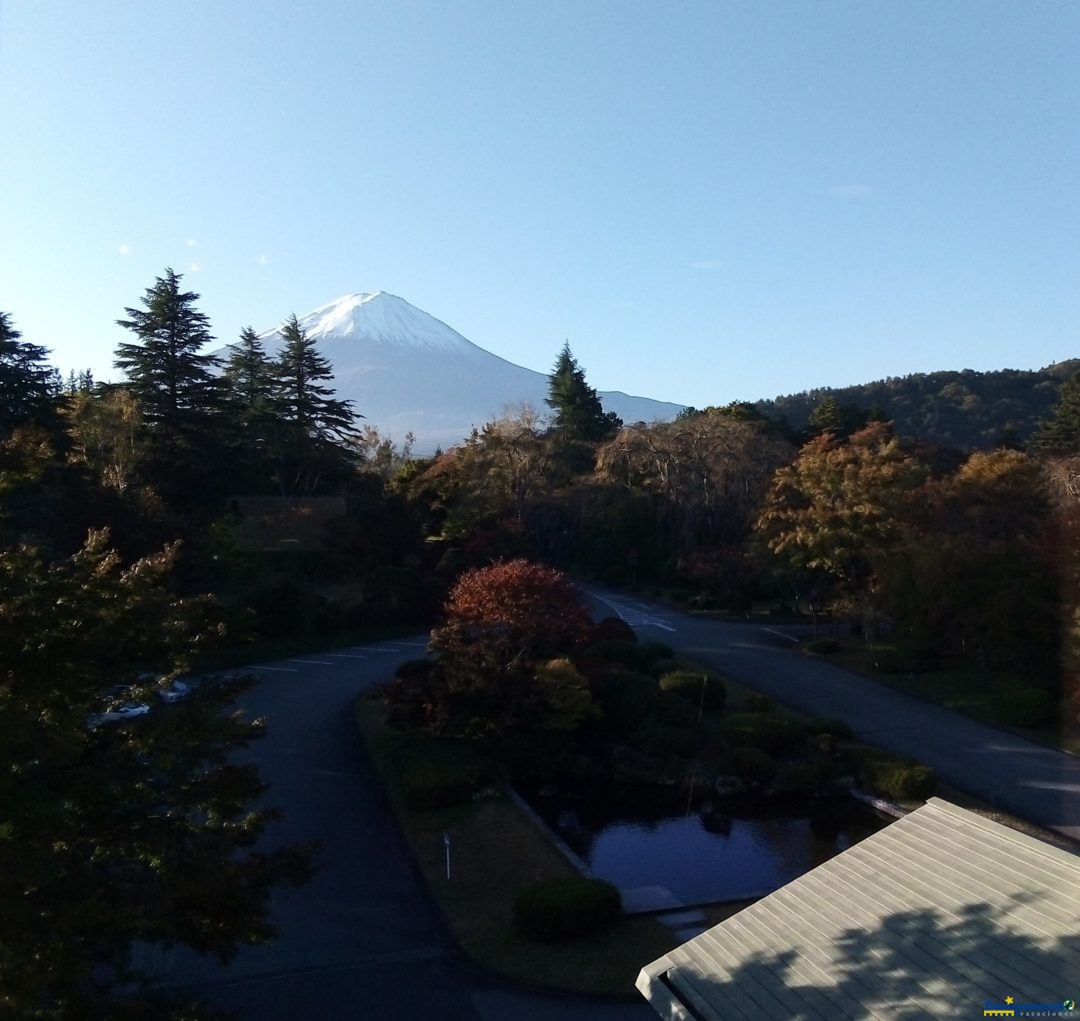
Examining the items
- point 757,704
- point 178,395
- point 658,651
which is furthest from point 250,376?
point 757,704

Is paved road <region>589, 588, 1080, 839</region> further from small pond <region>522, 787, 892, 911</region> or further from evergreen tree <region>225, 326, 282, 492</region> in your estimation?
evergreen tree <region>225, 326, 282, 492</region>

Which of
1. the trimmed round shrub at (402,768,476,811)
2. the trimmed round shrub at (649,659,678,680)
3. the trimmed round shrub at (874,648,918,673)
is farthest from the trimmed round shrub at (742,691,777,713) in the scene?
the trimmed round shrub at (402,768,476,811)

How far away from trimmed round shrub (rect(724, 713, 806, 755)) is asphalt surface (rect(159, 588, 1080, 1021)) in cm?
189

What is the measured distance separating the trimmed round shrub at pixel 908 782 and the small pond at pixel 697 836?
0.44 meters

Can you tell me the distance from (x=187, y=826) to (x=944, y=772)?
13.2 m

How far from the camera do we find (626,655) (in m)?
22.0

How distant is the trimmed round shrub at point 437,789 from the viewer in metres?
14.2

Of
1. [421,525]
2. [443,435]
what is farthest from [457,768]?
[443,435]

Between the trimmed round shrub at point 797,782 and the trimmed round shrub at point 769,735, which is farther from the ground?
the trimmed round shrub at point 769,735

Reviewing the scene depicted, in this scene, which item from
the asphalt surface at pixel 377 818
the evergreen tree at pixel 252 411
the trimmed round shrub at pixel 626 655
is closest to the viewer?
the asphalt surface at pixel 377 818

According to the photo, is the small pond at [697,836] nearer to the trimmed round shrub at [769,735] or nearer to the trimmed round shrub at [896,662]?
the trimmed round shrub at [769,735]

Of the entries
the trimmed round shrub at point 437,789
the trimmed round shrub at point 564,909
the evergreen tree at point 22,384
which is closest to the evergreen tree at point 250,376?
the evergreen tree at point 22,384

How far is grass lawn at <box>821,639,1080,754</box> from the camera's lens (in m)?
17.6

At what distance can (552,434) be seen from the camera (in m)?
40.4
